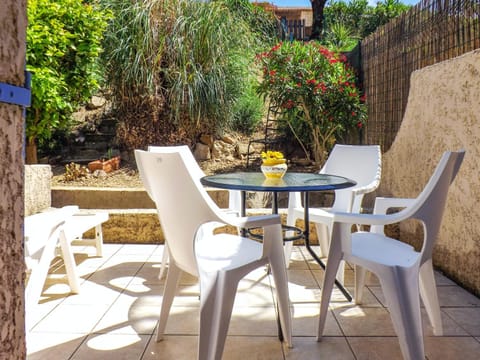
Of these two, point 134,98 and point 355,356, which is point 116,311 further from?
point 134,98

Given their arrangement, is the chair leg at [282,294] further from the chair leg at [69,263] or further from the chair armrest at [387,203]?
the chair leg at [69,263]

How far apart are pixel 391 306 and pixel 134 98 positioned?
429 centimetres

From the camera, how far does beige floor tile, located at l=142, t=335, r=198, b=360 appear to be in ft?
5.97

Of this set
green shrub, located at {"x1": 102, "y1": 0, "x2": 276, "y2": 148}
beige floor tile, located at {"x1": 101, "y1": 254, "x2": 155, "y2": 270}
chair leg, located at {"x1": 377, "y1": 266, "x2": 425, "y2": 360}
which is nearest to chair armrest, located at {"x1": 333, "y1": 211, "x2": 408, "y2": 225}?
chair leg, located at {"x1": 377, "y1": 266, "x2": 425, "y2": 360}

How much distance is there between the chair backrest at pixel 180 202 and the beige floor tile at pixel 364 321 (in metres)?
0.91

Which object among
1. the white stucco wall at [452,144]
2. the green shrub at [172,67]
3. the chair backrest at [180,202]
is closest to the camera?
the chair backrest at [180,202]

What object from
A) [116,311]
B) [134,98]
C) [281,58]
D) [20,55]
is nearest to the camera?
[20,55]

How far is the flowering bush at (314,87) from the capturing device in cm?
474

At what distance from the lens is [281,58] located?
4875mm

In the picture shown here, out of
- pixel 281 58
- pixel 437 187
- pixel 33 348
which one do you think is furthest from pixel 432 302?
pixel 281 58

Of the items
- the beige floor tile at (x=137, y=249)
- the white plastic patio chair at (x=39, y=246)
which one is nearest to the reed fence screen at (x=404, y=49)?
the beige floor tile at (x=137, y=249)

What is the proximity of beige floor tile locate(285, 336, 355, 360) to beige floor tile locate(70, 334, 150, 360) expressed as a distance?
646 mm

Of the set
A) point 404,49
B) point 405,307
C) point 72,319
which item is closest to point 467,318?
point 405,307

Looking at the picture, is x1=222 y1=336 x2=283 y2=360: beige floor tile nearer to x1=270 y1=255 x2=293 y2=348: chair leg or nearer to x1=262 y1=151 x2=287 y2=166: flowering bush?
x1=270 y1=255 x2=293 y2=348: chair leg
